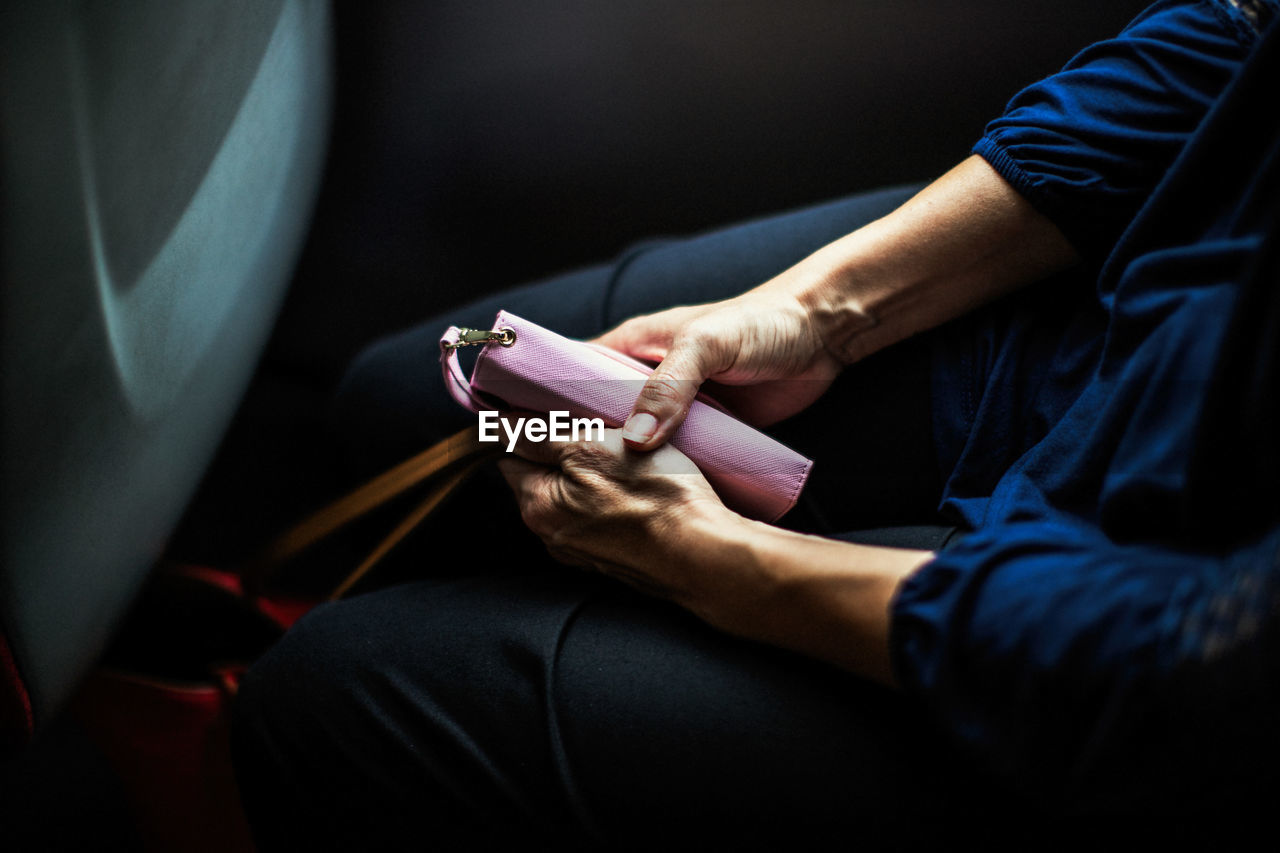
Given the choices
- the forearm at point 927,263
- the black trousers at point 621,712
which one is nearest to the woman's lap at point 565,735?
Answer: the black trousers at point 621,712

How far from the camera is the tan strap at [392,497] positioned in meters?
0.58

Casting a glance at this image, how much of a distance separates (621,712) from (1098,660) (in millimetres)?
236

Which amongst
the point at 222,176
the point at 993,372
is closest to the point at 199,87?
the point at 222,176

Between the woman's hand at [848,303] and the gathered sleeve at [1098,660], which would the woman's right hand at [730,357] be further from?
the gathered sleeve at [1098,660]

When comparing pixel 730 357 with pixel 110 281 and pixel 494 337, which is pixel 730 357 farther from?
pixel 110 281

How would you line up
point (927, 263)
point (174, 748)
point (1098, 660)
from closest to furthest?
point (1098, 660), point (927, 263), point (174, 748)

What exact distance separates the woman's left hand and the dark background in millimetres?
300

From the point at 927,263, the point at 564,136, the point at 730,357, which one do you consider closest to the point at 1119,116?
the point at 927,263

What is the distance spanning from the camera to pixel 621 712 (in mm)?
458

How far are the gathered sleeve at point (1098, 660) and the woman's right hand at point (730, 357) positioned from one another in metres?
0.19

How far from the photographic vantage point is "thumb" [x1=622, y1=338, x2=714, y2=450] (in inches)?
20.2

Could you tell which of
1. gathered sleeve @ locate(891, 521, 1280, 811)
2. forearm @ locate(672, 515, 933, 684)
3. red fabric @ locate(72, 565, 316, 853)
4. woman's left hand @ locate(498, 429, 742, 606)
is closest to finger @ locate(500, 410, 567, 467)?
woman's left hand @ locate(498, 429, 742, 606)

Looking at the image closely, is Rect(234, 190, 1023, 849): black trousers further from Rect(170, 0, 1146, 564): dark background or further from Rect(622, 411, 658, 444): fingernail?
Rect(170, 0, 1146, 564): dark background

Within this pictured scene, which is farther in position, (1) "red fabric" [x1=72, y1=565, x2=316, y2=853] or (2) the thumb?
(1) "red fabric" [x1=72, y1=565, x2=316, y2=853]
